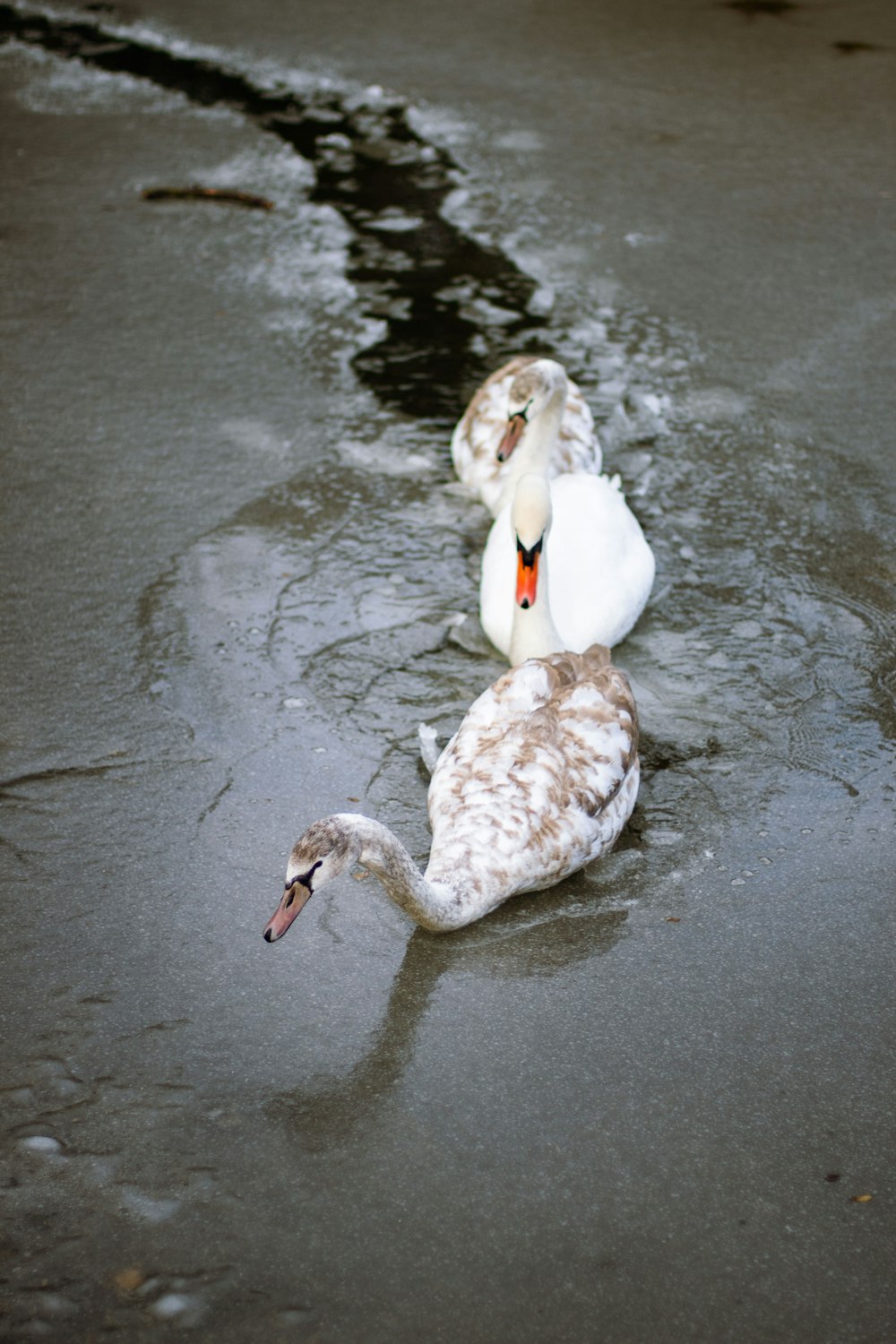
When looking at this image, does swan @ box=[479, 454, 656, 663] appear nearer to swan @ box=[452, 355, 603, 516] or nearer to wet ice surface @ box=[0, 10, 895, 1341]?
wet ice surface @ box=[0, 10, 895, 1341]

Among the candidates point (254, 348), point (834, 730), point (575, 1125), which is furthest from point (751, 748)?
point (254, 348)

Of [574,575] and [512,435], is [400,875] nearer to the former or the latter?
[574,575]

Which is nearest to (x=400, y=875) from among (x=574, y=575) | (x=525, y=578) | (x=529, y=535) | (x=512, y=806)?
(x=512, y=806)

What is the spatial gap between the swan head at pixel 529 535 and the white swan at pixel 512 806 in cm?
27

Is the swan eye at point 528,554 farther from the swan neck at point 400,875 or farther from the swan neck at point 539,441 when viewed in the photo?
the swan neck at point 400,875

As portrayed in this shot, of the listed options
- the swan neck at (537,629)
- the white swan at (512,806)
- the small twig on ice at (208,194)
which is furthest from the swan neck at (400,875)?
the small twig on ice at (208,194)

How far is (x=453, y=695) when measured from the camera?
509 cm

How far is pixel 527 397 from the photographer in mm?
5531

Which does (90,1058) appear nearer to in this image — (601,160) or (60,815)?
(60,815)

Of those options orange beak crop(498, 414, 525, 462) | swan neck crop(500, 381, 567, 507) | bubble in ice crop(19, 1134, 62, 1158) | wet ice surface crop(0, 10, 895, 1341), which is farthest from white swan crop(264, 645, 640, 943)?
swan neck crop(500, 381, 567, 507)

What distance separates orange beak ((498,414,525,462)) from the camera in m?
5.55

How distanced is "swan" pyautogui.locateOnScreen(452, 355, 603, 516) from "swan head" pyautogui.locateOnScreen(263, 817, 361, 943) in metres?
2.29

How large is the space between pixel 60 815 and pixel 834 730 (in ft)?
8.91

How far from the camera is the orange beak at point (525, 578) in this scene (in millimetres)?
4750
